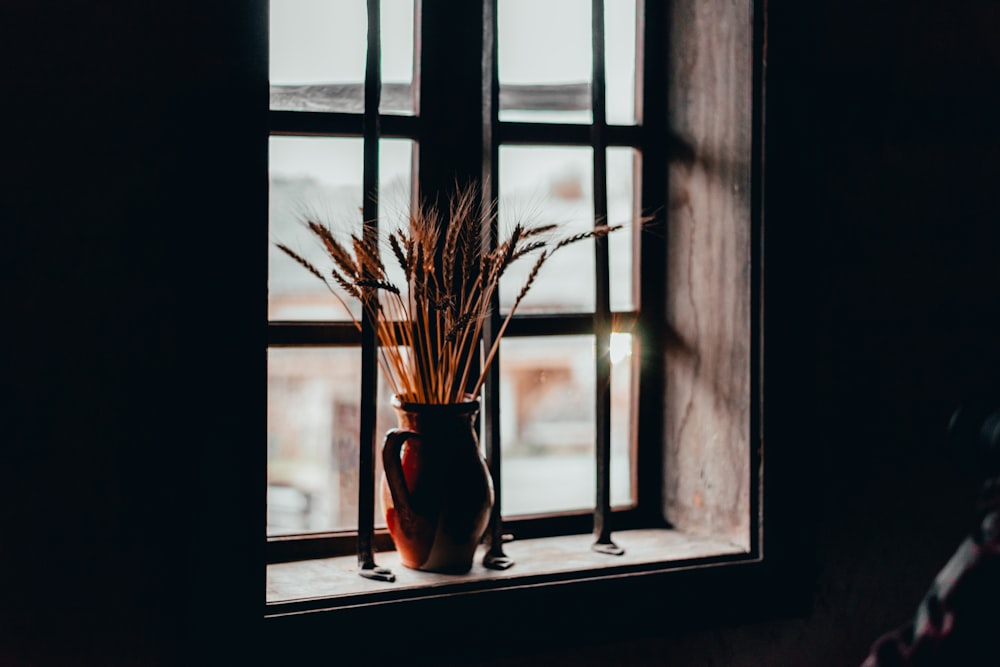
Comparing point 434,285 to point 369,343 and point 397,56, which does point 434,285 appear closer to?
point 369,343

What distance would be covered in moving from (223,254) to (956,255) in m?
1.46

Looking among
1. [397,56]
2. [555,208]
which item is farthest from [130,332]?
[555,208]

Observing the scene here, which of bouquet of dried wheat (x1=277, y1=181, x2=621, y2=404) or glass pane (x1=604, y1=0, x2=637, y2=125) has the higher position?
glass pane (x1=604, y1=0, x2=637, y2=125)

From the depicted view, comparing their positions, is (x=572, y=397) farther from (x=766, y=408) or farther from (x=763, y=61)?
(x=763, y=61)

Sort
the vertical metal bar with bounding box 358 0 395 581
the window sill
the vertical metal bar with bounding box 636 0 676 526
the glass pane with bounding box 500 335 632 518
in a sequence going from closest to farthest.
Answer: the window sill, the vertical metal bar with bounding box 358 0 395 581, the glass pane with bounding box 500 335 632 518, the vertical metal bar with bounding box 636 0 676 526

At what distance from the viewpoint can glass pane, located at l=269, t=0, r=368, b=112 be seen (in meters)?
1.57

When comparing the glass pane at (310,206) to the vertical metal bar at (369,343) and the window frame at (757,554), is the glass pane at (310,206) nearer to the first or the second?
the vertical metal bar at (369,343)

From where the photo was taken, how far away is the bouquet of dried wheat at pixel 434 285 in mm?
1429

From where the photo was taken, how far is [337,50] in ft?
5.26

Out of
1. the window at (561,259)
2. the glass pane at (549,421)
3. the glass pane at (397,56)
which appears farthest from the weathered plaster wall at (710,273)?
the glass pane at (397,56)

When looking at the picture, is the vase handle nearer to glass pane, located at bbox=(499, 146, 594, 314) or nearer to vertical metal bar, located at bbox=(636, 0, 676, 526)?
glass pane, located at bbox=(499, 146, 594, 314)

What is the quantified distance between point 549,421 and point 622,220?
44 centimetres

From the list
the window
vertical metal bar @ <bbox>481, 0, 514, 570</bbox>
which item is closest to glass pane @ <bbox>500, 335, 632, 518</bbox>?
the window

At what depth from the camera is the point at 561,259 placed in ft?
5.86
